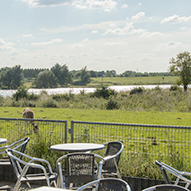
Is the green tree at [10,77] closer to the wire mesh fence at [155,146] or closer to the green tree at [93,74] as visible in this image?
the green tree at [93,74]

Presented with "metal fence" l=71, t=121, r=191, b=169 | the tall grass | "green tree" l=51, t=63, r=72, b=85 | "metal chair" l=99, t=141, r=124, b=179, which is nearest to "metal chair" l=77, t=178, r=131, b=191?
"metal chair" l=99, t=141, r=124, b=179

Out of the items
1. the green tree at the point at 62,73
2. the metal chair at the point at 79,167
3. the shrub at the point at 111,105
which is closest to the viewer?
the metal chair at the point at 79,167

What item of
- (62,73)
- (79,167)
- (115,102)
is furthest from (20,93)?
(62,73)

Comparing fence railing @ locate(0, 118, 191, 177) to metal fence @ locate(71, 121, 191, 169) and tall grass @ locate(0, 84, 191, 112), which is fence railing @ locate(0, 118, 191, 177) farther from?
tall grass @ locate(0, 84, 191, 112)

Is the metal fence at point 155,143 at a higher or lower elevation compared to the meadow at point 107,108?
higher

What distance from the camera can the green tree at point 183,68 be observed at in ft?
150

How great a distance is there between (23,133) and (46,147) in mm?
918

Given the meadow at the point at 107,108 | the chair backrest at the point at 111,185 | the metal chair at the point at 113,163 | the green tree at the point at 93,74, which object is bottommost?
the meadow at the point at 107,108

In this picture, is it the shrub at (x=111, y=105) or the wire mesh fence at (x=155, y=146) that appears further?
the shrub at (x=111, y=105)

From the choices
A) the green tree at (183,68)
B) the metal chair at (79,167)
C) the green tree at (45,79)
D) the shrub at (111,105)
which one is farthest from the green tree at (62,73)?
the metal chair at (79,167)

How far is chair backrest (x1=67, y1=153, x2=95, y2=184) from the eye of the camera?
485 centimetres

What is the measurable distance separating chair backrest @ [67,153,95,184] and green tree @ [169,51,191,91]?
43.1 m

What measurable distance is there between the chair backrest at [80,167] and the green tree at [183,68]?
4307 cm

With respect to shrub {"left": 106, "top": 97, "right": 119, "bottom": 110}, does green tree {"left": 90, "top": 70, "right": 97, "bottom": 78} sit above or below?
above
